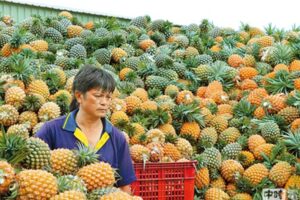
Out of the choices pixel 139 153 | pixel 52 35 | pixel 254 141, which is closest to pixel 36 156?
pixel 139 153

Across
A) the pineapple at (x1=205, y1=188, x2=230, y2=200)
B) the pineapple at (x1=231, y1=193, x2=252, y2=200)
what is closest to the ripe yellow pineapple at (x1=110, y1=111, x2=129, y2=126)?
the pineapple at (x1=205, y1=188, x2=230, y2=200)

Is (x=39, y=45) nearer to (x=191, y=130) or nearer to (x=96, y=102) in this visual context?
(x=191, y=130)

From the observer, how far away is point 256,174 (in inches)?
220

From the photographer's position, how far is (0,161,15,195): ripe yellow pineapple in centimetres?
276

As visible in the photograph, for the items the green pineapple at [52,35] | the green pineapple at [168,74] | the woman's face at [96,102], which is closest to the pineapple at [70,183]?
the woman's face at [96,102]

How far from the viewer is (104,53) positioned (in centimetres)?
766

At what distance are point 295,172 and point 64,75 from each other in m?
2.80

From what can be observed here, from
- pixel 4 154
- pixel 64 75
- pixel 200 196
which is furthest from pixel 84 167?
pixel 64 75

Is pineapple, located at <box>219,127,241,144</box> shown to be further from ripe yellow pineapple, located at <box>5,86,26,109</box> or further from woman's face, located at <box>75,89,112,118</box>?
woman's face, located at <box>75,89,112,118</box>

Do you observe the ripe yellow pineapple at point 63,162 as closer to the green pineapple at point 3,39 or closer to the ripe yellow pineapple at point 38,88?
the ripe yellow pineapple at point 38,88

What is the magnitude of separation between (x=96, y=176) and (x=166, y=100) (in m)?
3.67

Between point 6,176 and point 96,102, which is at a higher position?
point 96,102

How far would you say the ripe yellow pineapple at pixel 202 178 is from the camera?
5.62m

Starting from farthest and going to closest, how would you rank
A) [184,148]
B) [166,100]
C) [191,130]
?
[166,100]
[191,130]
[184,148]
